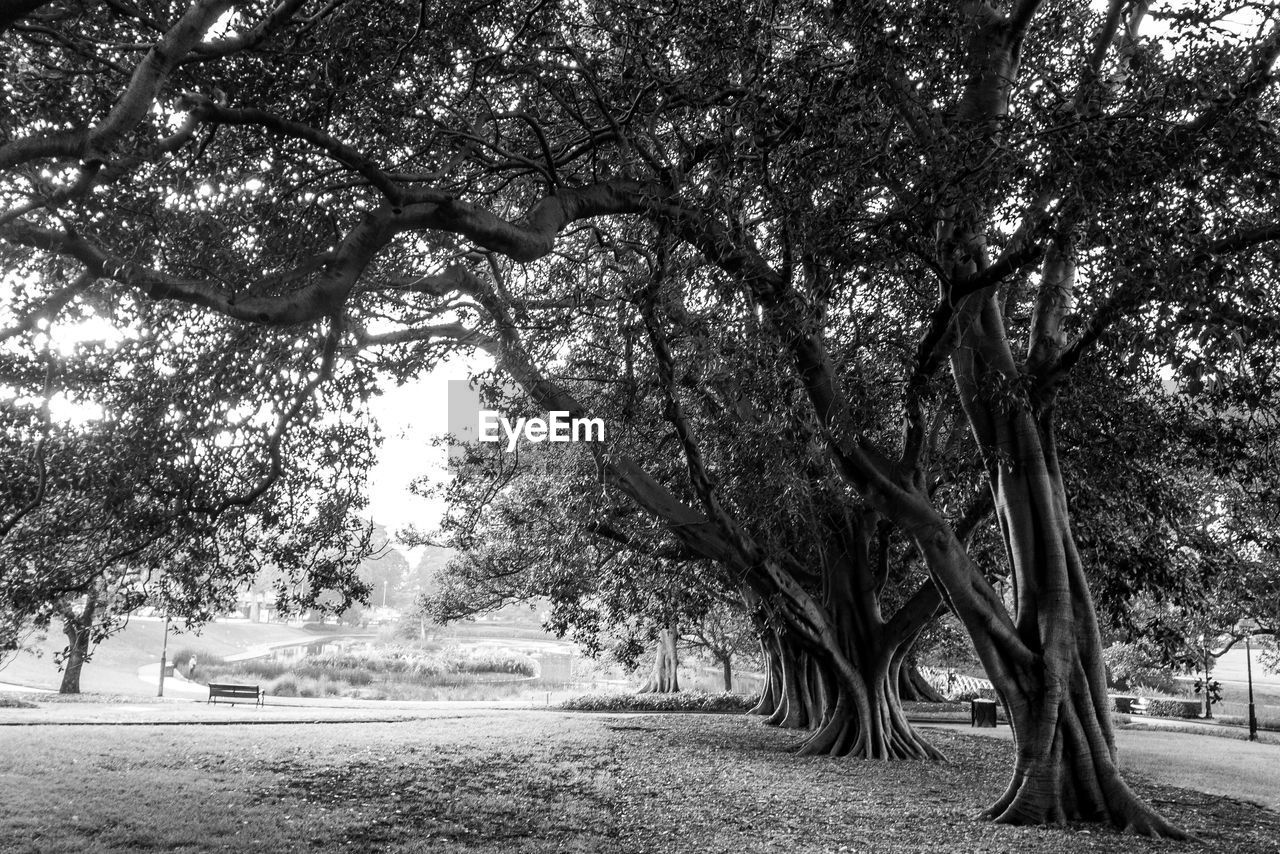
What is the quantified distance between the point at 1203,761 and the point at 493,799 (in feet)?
52.0

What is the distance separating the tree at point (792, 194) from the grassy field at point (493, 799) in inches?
66.9

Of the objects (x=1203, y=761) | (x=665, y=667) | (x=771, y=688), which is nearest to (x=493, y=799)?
(x=1203, y=761)

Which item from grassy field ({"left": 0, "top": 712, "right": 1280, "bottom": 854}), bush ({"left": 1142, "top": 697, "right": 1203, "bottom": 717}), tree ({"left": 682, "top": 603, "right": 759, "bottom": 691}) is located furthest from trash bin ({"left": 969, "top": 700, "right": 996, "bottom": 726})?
bush ({"left": 1142, "top": 697, "right": 1203, "bottom": 717})

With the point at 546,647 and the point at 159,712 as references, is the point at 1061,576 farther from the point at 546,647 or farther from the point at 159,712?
the point at 546,647

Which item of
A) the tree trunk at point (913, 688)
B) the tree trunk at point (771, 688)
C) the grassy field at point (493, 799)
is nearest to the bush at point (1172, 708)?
the tree trunk at point (913, 688)

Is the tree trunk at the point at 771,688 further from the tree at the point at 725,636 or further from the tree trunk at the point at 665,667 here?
the tree trunk at the point at 665,667

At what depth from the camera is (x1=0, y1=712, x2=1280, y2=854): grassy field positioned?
7.80 metres

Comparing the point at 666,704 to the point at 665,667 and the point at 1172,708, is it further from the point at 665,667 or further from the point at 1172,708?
the point at 1172,708

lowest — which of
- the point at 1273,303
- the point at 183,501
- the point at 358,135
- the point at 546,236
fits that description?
the point at 183,501

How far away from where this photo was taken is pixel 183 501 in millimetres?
9734

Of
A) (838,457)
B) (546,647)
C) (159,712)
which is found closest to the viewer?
(838,457)

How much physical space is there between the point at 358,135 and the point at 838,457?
566 centimetres

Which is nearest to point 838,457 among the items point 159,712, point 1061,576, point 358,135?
point 1061,576

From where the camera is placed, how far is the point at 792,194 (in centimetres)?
714
